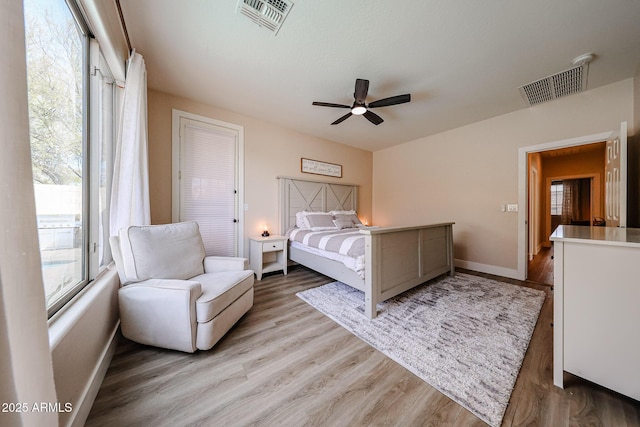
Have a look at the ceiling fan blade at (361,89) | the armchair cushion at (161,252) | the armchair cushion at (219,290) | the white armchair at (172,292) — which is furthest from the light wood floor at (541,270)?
the armchair cushion at (161,252)

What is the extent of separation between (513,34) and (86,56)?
11.8 ft

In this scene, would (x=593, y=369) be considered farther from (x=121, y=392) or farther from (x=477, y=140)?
(x=477, y=140)

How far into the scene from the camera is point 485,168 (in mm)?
3730

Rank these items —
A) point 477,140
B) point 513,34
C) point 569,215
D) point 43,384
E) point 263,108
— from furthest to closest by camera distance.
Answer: point 569,215, point 477,140, point 263,108, point 513,34, point 43,384

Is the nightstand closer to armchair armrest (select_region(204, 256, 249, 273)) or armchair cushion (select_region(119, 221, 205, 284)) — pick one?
armchair armrest (select_region(204, 256, 249, 273))

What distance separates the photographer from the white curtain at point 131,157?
1934mm

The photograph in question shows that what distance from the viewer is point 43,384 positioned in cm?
57

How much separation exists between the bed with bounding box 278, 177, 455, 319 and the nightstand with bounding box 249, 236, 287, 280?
22 cm

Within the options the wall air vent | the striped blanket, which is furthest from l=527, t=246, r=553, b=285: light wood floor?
the striped blanket

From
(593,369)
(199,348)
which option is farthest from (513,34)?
(199,348)

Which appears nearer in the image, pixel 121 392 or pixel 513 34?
pixel 121 392

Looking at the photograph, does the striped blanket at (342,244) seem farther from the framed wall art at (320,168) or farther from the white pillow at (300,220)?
the framed wall art at (320,168)

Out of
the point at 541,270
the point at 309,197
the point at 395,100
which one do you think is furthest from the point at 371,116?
the point at 541,270

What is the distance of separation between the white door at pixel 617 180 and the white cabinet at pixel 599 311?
149cm
